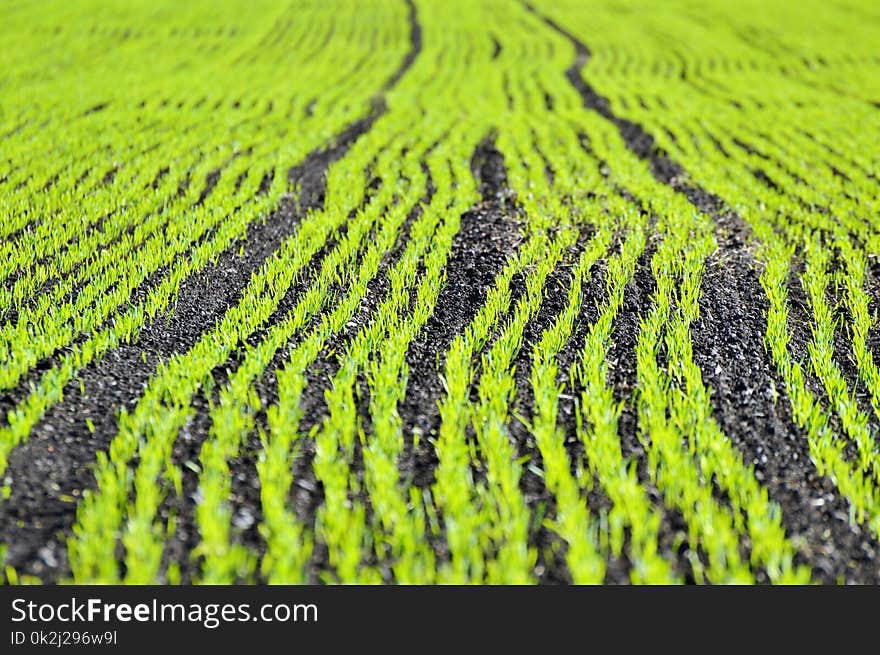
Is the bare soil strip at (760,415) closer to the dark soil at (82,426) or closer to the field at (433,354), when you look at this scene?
the field at (433,354)

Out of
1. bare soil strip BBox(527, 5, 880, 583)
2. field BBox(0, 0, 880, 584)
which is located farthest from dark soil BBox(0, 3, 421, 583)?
bare soil strip BBox(527, 5, 880, 583)

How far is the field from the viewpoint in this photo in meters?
2.84

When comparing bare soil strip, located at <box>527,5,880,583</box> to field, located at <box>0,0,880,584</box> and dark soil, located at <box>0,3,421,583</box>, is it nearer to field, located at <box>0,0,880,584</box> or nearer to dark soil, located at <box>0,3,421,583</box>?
field, located at <box>0,0,880,584</box>

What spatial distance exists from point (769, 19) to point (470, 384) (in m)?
36.6

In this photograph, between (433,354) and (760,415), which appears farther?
(433,354)

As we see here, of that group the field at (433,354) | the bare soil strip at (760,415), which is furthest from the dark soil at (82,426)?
the bare soil strip at (760,415)

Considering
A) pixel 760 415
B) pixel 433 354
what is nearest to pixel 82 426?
pixel 433 354

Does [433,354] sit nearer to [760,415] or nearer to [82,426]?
[760,415]

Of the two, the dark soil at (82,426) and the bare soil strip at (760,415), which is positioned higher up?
the bare soil strip at (760,415)

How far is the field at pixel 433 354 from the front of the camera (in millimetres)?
2838

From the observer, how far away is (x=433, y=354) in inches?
181

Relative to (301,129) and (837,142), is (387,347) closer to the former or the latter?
(301,129)

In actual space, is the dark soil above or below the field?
below
